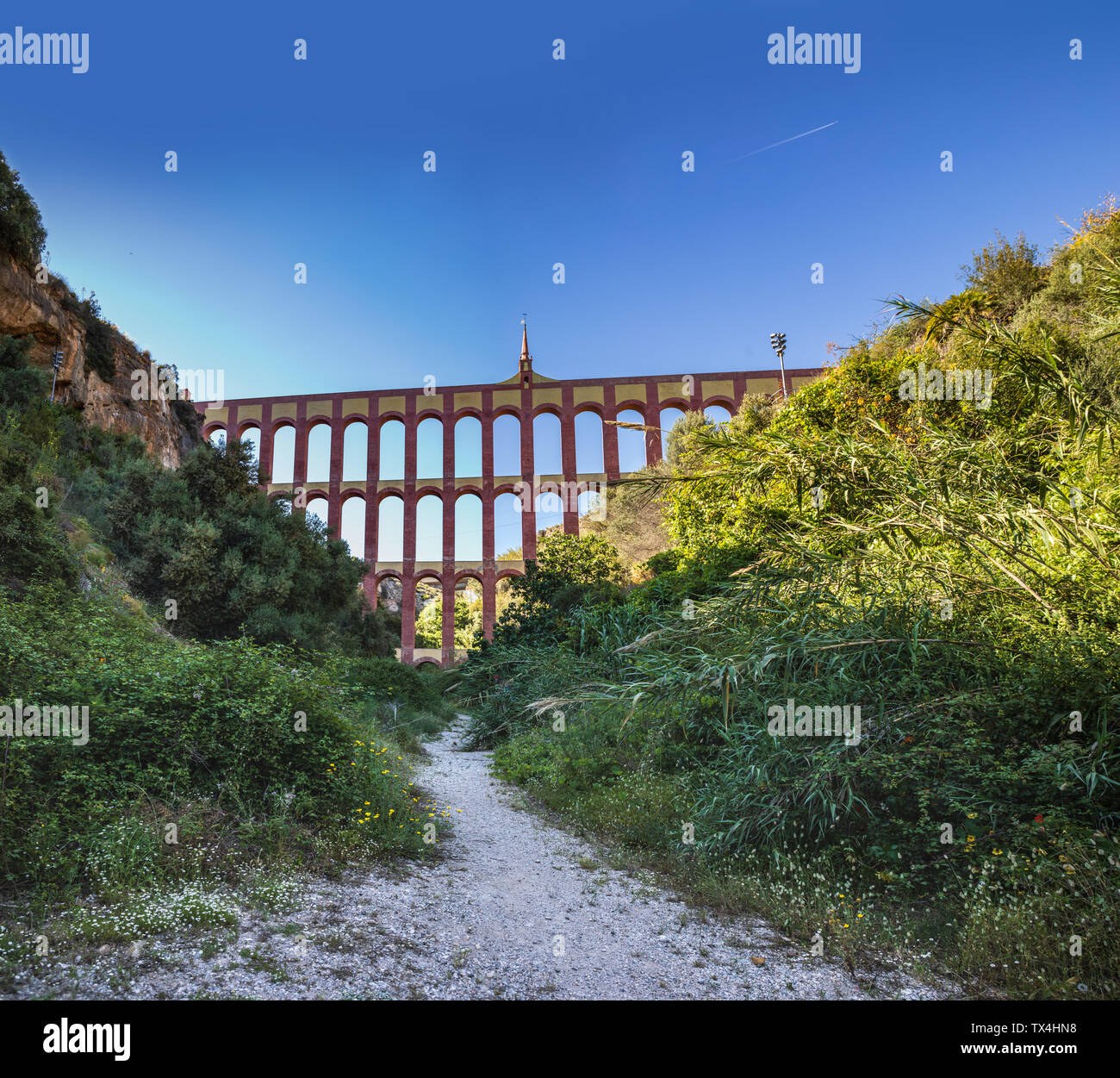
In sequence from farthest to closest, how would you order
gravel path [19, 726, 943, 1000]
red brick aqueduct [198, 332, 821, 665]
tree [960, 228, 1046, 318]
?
red brick aqueduct [198, 332, 821, 665], tree [960, 228, 1046, 318], gravel path [19, 726, 943, 1000]

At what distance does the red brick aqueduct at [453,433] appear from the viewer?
31969mm

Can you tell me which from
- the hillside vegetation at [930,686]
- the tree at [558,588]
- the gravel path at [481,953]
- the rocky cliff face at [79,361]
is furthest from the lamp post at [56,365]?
the hillside vegetation at [930,686]

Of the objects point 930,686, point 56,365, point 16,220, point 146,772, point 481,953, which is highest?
point 16,220

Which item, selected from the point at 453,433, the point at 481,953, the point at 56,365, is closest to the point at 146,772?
the point at 481,953

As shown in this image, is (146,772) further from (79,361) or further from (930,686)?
(79,361)

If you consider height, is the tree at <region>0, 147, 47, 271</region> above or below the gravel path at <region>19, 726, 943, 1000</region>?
above

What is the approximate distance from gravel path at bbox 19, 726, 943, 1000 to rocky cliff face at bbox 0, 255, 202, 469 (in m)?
19.0

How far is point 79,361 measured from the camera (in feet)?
63.8

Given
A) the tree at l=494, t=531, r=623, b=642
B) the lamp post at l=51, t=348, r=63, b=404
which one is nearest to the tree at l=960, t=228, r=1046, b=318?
the tree at l=494, t=531, r=623, b=642

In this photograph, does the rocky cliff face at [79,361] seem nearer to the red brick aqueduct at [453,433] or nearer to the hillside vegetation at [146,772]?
the red brick aqueduct at [453,433]

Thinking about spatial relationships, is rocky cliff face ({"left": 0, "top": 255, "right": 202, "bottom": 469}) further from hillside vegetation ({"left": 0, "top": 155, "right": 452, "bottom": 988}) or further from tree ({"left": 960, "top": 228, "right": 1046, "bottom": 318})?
tree ({"left": 960, "top": 228, "right": 1046, "bottom": 318})

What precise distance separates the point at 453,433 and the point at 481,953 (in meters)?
32.0

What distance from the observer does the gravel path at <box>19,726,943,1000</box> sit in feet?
8.91
